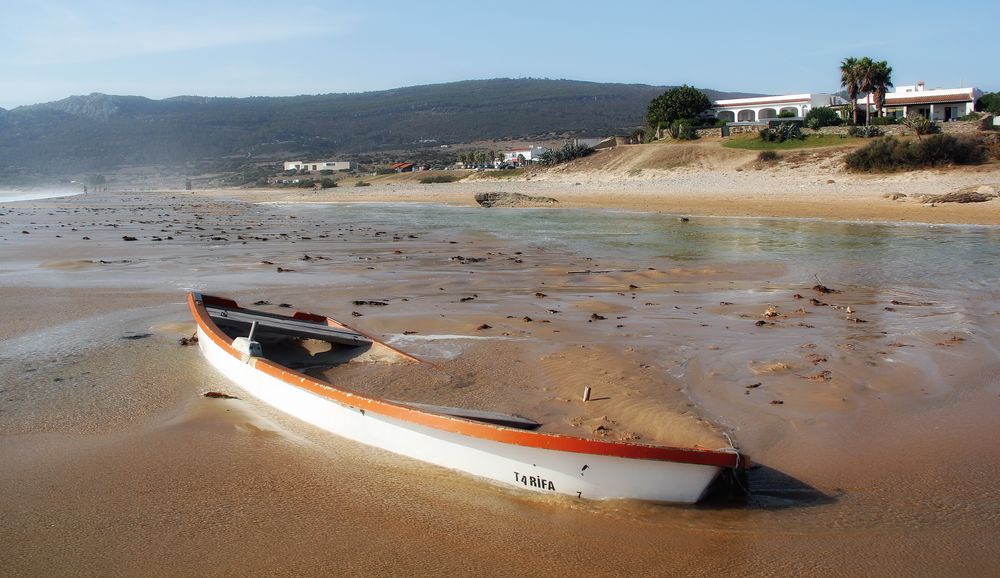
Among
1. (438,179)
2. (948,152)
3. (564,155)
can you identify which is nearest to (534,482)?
(948,152)

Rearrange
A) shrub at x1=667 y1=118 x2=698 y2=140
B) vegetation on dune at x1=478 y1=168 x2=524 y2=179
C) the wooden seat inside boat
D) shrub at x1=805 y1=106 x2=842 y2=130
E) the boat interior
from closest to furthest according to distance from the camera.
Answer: the boat interior → the wooden seat inside boat → shrub at x1=805 y1=106 x2=842 y2=130 → shrub at x1=667 y1=118 x2=698 y2=140 → vegetation on dune at x1=478 y1=168 x2=524 y2=179

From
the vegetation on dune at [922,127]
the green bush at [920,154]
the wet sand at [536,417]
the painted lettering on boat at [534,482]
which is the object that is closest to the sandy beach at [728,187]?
the green bush at [920,154]

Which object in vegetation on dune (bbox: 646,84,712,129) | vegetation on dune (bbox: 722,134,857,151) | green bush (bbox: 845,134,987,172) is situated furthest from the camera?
vegetation on dune (bbox: 646,84,712,129)

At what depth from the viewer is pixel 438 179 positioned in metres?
59.2

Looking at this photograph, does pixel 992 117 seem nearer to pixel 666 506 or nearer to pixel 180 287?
pixel 180 287

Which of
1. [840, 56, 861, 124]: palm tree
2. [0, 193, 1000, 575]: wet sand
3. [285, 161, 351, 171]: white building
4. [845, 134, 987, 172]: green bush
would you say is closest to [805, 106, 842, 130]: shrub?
[840, 56, 861, 124]: palm tree

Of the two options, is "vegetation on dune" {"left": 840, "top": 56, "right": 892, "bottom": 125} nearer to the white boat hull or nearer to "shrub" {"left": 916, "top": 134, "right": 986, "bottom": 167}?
"shrub" {"left": 916, "top": 134, "right": 986, "bottom": 167}

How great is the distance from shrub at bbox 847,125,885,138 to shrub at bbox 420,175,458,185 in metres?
26.3

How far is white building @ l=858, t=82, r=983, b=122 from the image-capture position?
56.1m

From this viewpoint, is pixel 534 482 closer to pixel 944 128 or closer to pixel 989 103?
pixel 944 128

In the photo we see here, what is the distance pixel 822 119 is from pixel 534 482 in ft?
179

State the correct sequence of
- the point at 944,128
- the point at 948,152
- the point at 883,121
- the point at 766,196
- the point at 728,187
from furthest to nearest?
1. the point at 883,121
2. the point at 944,128
3. the point at 728,187
4. the point at 948,152
5. the point at 766,196

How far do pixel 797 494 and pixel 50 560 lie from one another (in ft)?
13.9

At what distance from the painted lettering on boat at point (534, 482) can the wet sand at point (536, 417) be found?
84mm
